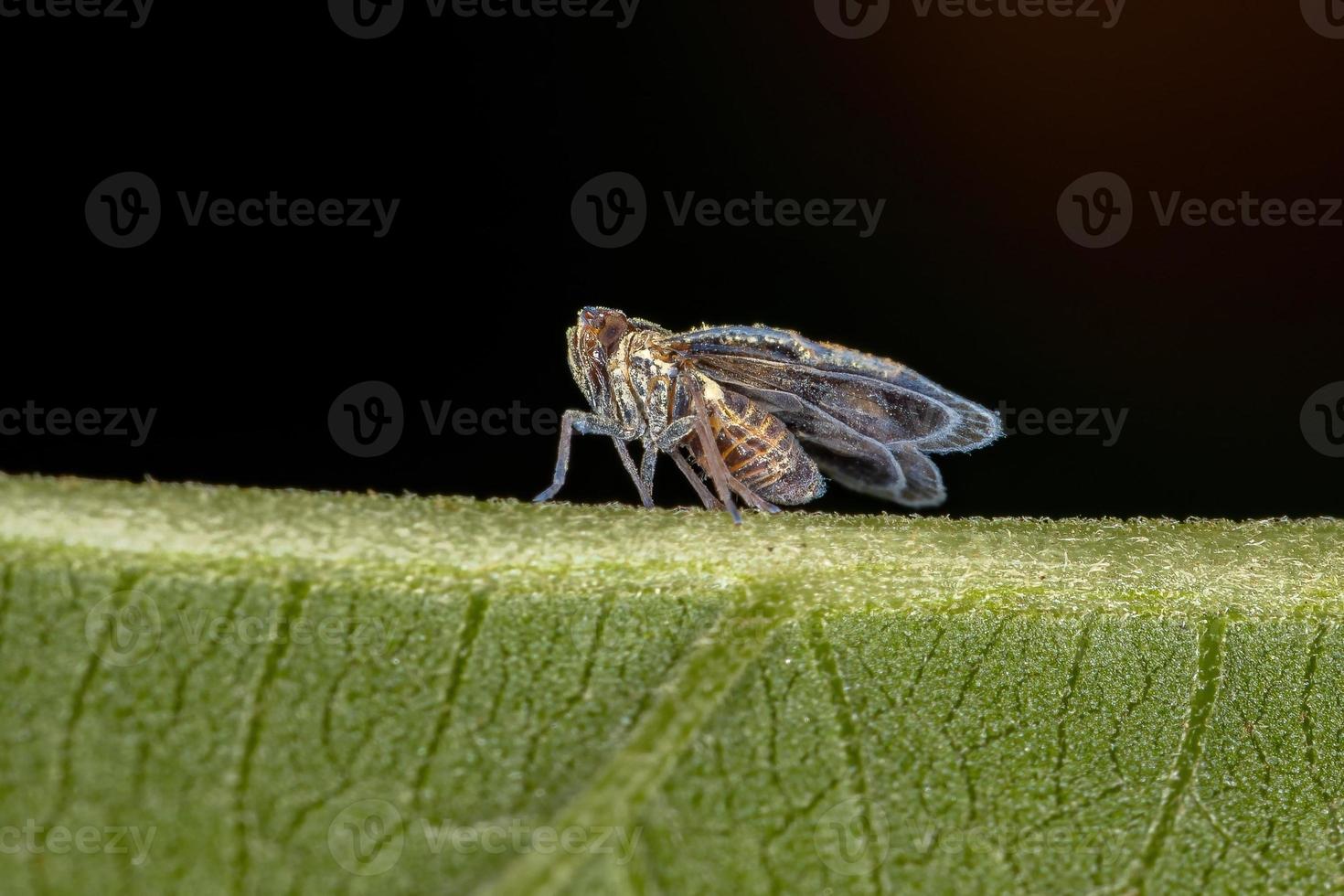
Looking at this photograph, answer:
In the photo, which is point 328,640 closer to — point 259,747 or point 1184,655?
point 259,747

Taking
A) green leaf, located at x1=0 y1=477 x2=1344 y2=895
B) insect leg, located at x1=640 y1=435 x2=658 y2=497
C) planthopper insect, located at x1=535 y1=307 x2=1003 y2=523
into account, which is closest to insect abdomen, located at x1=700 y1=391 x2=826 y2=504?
planthopper insect, located at x1=535 y1=307 x2=1003 y2=523

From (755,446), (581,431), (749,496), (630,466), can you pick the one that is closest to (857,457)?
(755,446)

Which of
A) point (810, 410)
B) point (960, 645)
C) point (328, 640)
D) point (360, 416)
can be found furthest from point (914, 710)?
point (360, 416)

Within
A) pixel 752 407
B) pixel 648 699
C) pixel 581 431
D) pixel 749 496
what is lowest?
pixel 648 699

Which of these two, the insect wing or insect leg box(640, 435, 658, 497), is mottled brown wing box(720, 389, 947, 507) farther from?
insect leg box(640, 435, 658, 497)

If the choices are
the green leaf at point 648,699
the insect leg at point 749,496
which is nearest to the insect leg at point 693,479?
the insect leg at point 749,496

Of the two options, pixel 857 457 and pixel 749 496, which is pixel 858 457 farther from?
pixel 749 496
